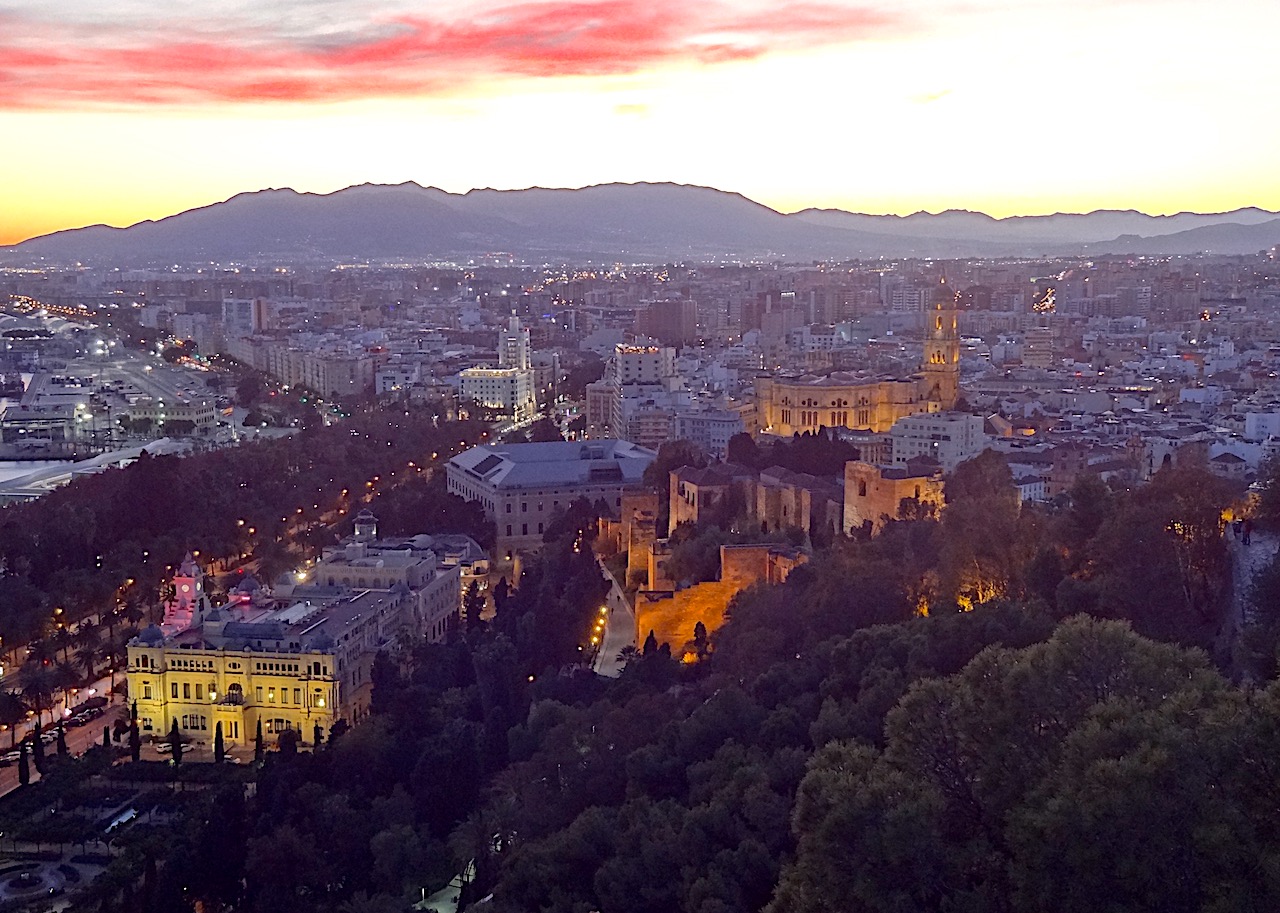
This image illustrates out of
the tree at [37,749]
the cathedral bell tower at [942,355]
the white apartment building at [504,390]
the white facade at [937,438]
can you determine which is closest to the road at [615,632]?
the tree at [37,749]

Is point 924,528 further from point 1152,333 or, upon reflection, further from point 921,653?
point 1152,333

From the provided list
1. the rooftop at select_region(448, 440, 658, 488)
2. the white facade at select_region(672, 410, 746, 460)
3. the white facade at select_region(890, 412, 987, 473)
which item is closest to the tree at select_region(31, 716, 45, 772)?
the rooftop at select_region(448, 440, 658, 488)

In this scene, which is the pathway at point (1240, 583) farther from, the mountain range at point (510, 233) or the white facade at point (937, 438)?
the mountain range at point (510, 233)

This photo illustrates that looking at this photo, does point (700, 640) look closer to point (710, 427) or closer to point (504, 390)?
point (710, 427)

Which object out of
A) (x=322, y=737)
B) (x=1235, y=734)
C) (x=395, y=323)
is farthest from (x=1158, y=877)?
(x=395, y=323)

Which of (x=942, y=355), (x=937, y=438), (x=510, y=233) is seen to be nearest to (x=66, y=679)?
(x=937, y=438)

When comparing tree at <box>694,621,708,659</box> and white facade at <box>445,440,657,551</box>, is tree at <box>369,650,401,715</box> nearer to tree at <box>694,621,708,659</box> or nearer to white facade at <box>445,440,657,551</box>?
tree at <box>694,621,708,659</box>
